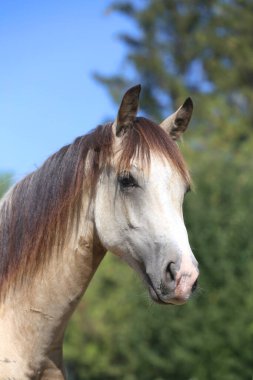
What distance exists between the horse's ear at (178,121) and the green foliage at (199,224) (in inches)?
175

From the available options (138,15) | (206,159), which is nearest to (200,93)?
(138,15)

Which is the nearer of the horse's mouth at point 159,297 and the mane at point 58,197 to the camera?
the horse's mouth at point 159,297

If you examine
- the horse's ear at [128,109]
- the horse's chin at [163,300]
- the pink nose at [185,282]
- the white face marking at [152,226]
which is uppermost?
the horse's ear at [128,109]

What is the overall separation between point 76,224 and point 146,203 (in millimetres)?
467

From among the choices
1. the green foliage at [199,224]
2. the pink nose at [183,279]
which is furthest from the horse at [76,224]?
the green foliage at [199,224]

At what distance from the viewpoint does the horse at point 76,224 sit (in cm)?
439

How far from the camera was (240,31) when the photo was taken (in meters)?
38.1

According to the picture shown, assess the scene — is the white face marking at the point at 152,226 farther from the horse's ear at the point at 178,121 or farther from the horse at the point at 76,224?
the horse's ear at the point at 178,121

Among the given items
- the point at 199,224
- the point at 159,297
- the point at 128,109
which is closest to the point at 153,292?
the point at 159,297

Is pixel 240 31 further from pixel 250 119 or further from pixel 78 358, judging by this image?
pixel 78 358

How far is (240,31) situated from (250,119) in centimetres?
481

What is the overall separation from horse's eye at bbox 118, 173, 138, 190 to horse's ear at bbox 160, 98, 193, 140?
1.79 feet

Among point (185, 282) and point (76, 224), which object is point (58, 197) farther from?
point (185, 282)

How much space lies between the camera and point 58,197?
4605mm
